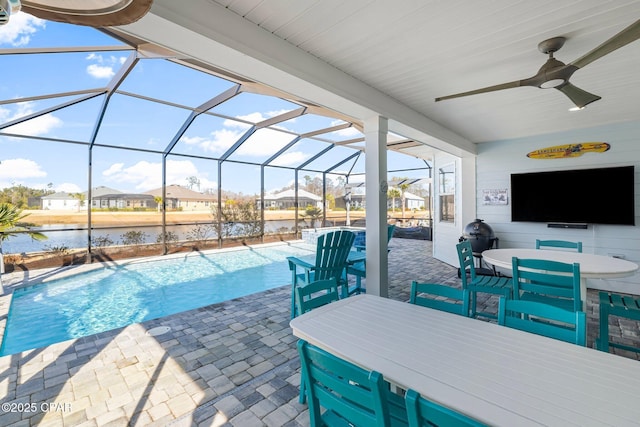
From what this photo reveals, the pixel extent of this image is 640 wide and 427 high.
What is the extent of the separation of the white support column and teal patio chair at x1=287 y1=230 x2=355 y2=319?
1.03ft

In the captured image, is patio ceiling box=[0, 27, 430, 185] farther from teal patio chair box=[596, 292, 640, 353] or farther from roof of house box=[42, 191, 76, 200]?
teal patio chair box=[596, 292, 640, 353]

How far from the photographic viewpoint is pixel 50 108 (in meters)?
5.16

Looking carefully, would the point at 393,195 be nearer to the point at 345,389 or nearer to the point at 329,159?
the point at 329,159

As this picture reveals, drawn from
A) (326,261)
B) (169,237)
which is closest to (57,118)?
(169,237)

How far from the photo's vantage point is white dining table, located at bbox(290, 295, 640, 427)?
92cm

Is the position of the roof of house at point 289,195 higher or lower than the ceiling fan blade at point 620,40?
lower

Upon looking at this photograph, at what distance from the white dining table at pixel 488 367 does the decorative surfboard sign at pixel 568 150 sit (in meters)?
5.13

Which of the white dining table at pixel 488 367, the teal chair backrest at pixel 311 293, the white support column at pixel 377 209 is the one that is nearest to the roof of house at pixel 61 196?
the white support column at pixel 377 209

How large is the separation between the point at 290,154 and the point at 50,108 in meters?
5.81

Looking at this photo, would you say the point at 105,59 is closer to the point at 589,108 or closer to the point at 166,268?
the point at 166,268

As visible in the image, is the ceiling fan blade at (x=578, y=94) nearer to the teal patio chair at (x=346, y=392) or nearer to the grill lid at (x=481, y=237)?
the teal patio chair at (x=346, y=392)

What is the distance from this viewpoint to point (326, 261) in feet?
11.2

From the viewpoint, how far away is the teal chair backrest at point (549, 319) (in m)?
1.42

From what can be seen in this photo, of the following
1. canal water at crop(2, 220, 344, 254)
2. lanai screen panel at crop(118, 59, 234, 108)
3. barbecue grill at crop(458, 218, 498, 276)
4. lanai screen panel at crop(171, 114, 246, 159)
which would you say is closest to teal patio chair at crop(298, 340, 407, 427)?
lanai screen panel at crop(118, 59, 234, 108)
